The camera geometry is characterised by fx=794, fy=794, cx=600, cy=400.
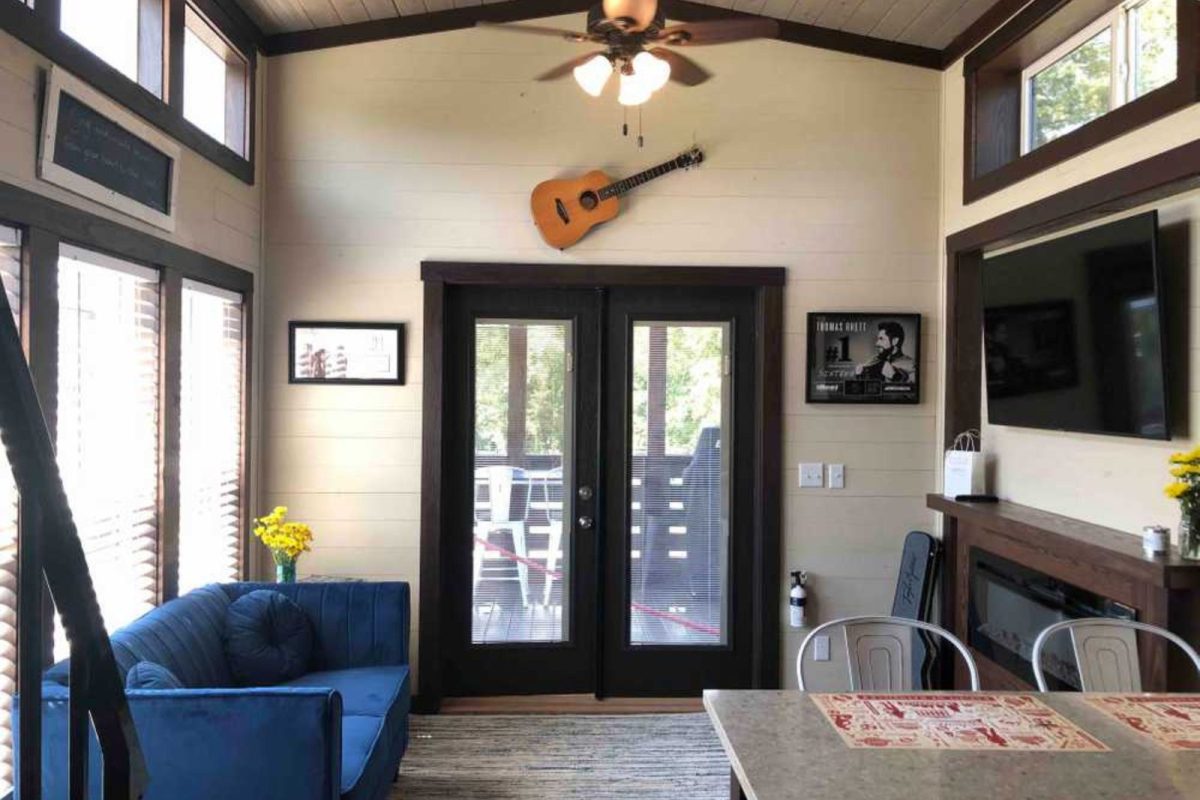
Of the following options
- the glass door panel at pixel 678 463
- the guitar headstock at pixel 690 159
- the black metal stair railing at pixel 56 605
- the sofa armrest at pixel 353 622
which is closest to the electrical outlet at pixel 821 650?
the glass door panel at pixel 678 463

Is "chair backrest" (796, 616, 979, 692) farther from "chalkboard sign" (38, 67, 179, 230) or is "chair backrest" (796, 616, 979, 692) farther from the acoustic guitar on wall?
"chalkboard sign" (38, 67, 179, 230)

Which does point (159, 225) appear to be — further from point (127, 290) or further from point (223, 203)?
point (223, 203)

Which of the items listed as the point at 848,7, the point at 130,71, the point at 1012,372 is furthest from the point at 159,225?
the point at 1012,372

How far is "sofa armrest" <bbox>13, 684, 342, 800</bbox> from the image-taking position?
82.3 inches

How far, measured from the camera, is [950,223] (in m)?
3.85

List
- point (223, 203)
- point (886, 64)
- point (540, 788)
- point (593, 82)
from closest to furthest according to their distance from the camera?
point (593, 82)
point (540, 788)
point (223, 203)
point (886, 64)

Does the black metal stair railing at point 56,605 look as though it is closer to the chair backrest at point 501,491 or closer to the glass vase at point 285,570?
the glass vase at point 285,570

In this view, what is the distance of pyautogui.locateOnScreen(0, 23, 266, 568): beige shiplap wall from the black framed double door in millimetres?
994

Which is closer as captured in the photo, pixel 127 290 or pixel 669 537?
pixel 127 290

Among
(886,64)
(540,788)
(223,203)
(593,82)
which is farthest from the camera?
(886,64)

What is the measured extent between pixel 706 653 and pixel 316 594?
1928 millimetres

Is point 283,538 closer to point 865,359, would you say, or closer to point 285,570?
point 285,570

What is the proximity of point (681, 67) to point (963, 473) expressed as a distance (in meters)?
2.17

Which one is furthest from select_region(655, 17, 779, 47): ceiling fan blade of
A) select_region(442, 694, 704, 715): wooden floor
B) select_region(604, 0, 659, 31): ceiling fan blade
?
select_region(442, 694, 704, 715): wooden floor
